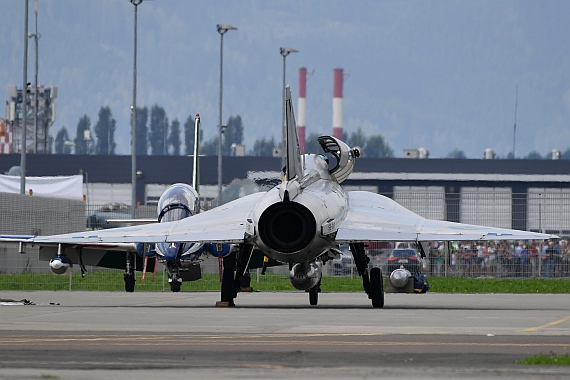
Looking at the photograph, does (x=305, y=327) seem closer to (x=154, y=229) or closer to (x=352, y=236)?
(x=352, y=236)

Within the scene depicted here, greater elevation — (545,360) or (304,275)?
(545,360)

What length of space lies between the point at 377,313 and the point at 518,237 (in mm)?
2844

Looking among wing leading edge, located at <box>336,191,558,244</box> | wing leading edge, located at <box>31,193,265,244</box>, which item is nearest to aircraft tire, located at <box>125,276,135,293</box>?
wing leading edge, located at <box>31,193,265,244</box>

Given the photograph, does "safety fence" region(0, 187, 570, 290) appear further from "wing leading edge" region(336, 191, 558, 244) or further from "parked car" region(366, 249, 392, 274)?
"wing leading edge" region(336, 191, 558, 244)

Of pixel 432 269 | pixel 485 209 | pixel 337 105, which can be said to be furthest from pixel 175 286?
pixel 337 105

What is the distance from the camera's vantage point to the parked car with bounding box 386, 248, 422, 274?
3747 centimetres

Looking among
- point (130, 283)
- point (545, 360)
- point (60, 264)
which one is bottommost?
point (130, 283)

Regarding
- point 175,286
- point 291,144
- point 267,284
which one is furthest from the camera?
point 267,284

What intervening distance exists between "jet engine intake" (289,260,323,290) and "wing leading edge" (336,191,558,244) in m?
1.17

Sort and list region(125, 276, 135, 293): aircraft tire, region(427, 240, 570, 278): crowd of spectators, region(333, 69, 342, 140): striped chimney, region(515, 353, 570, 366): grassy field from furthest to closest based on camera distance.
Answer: region(333, 69, 342, 140): striped chimney, region(427, 240, 570, 278): crowd of spectators, region(125, 276, 135, 293): aircraft tire, region(515, 353, 570, 366): grassy field

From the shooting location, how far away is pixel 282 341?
13.8 metres

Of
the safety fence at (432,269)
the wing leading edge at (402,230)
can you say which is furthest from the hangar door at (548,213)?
the wing leading edge at (402,230)

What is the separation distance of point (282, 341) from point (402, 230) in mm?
8922

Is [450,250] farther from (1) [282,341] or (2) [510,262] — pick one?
(1) [282,341]
